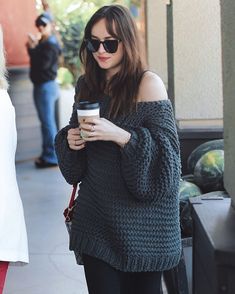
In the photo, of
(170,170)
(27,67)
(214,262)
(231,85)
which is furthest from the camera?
(27,67)

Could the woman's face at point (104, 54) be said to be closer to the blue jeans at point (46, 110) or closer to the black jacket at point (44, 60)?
the black jacket at point (44, 60)

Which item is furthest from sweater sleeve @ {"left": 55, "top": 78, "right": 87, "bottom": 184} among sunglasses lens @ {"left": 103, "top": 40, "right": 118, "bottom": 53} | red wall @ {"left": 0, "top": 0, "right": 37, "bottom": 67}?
red wall @ {"left": 0, "top": 0, "right": 37, "bottom": 67}

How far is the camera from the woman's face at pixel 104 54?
2779 millimetres

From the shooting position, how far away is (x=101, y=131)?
2.54 metres

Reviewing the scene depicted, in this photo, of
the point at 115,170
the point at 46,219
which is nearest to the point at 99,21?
the point at 115,170

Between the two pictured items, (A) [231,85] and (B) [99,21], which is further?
(B) [99,21]

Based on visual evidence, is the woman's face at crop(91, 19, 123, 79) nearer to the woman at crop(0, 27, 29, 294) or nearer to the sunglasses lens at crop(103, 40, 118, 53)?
the sunglasses lens at crop(103, 40, 118, 53)

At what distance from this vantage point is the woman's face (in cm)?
278

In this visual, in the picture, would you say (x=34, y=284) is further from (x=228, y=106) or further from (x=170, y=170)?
(x=228, y=106)

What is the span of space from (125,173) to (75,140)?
26 centimetres

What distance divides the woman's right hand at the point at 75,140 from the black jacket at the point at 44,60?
22.5ft

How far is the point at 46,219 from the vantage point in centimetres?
701

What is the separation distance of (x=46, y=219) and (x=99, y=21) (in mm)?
4472

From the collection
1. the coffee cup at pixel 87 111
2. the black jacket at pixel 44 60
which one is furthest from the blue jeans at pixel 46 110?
the coffee cup at pixel 87 111
